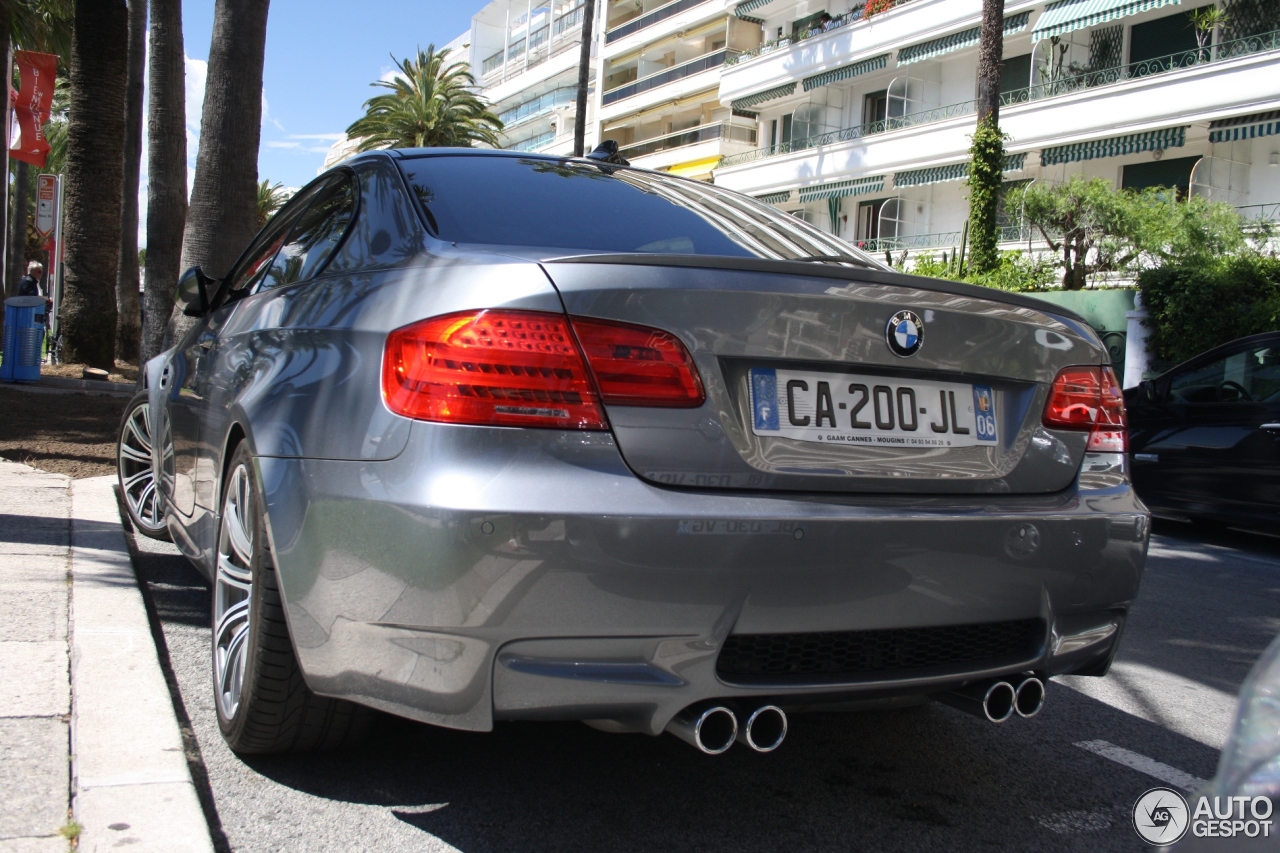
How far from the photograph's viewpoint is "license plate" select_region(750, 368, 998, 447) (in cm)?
233

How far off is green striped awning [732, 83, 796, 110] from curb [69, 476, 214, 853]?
3992 centimetres

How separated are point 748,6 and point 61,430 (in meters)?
41.4

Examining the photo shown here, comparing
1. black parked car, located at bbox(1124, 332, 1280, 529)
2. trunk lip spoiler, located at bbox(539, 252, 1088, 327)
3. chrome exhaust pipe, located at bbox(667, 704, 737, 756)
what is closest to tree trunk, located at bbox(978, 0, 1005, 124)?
black parked car, located at bbox(1124, 332, 1280, 529)

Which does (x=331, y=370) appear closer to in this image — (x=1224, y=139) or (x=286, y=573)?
(x=286, y=573)

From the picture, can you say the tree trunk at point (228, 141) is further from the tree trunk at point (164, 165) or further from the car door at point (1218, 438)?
the car door at point (1218, 438)

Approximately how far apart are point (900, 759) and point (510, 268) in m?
1.79

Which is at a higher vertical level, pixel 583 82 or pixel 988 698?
pixel 583 82

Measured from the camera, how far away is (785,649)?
7.56 ft

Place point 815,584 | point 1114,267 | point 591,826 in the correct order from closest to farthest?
1. point 815,584
2. point 591,826
3. point 1114,267

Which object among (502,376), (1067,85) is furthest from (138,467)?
(1067,85)

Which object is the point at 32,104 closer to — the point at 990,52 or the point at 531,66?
the point at 990,52

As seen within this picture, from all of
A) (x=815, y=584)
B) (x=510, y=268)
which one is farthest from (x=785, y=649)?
(x=510, y=268)

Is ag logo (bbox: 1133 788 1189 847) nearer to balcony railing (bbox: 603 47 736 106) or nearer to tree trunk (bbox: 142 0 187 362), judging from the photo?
tree trunk (bbox: 142 0 187 362)

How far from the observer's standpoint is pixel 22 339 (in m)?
13.0
